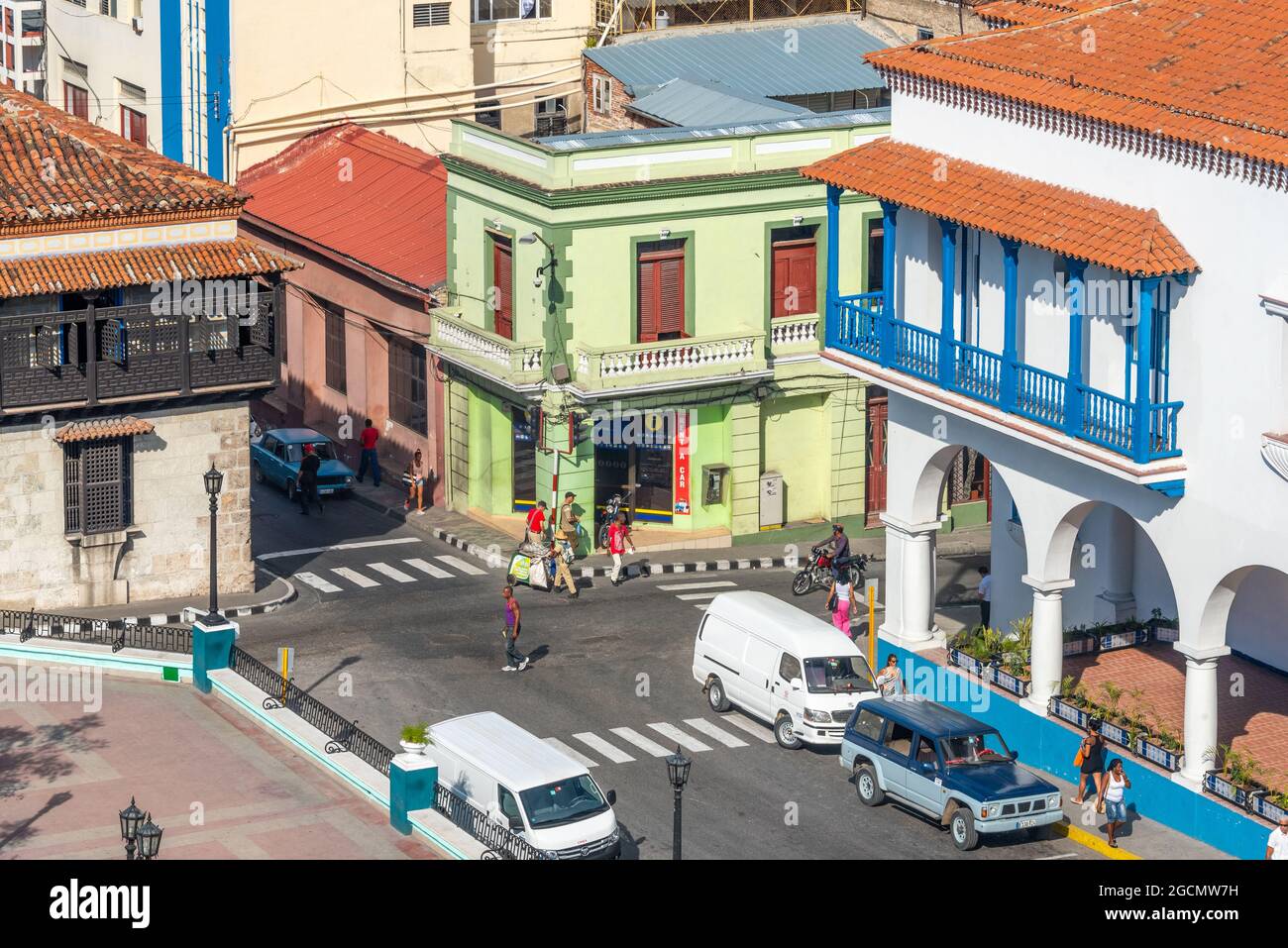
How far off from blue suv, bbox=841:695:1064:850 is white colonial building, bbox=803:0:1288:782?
299 centimetres

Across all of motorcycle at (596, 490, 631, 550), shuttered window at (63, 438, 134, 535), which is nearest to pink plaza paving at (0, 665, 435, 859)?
shuttered window at (63, 438, 134, 535)

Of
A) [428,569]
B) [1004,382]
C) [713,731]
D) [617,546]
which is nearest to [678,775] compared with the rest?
[713,731]

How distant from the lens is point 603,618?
5353 cm

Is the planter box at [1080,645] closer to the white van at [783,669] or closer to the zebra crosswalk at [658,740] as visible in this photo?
the white van at [783,669]

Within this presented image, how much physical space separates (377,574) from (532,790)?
59.1 ft

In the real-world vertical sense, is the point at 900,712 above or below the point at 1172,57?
below

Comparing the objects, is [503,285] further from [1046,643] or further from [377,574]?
[1046,643]

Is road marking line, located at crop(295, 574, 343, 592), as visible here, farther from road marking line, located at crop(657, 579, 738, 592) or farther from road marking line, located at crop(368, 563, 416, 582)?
road marking line, located at crop(657, 579, 738, 592)

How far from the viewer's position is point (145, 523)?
53.1 meters

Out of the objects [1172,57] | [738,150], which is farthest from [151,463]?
[1172,57]

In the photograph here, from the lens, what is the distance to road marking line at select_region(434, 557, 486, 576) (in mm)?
57000

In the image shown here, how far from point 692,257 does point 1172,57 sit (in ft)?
54.8

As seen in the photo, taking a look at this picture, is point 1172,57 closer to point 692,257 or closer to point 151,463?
point 692,257
